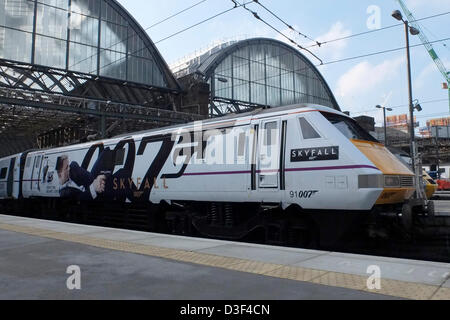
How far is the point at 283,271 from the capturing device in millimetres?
5219

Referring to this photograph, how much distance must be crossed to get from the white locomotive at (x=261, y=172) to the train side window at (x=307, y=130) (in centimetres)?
2

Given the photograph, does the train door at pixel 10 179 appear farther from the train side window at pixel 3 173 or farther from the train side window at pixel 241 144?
the train side window at pixel 241 144

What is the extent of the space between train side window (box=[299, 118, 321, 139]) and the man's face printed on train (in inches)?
430

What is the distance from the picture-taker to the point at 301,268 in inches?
213

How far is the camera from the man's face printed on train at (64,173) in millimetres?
15186

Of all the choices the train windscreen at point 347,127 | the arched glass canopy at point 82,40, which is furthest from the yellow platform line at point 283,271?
the arched glass canopy at point 82,40

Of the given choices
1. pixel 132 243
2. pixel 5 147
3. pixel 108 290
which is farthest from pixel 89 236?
pixel 5 147

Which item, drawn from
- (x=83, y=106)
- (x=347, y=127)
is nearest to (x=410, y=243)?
(x=347, y=127)

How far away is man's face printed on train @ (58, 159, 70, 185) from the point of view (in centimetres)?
1519

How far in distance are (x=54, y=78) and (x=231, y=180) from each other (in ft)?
98.9

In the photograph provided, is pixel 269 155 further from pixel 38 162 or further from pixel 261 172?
pixel 38 162

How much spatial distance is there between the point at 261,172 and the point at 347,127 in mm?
2251

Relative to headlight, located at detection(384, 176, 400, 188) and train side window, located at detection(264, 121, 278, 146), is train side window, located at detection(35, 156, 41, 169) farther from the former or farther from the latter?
headlight, located at detection(384, 176, 400, 188)
